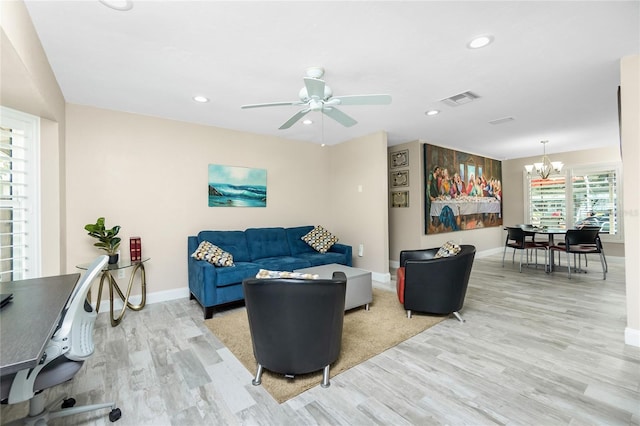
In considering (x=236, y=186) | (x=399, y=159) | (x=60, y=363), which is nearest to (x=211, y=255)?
(x=236, y=186)

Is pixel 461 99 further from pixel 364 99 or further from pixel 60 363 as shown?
pixel 60 363

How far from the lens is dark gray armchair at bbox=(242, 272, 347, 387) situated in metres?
1.83

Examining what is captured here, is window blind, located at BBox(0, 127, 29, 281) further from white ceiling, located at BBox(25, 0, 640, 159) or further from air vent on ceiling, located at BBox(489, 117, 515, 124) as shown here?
air vent on ceiling, located at BBox(489, 117, 515, 124)

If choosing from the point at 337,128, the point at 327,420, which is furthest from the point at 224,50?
the point at 327,420

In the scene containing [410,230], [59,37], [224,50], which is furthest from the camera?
[410,230]

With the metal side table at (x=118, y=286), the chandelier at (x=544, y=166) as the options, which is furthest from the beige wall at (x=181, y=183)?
the chandelier at (x=544, y=166)

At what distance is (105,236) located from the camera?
3.24 m

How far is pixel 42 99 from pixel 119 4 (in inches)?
48.8

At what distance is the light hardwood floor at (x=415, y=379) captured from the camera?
1709mm

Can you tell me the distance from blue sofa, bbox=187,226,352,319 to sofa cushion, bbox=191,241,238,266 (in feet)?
0.19

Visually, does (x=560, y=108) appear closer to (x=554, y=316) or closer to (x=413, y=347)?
(x=554, y=316)

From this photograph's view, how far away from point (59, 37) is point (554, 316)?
5.38m

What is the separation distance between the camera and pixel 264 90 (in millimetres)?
3049

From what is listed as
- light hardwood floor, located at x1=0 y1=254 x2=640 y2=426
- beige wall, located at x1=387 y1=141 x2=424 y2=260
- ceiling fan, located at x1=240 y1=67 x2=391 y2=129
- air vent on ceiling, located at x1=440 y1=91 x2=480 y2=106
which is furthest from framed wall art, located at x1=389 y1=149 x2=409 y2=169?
light hardwood floor, located at x1=0 y1=254 x2=640 y2=426
